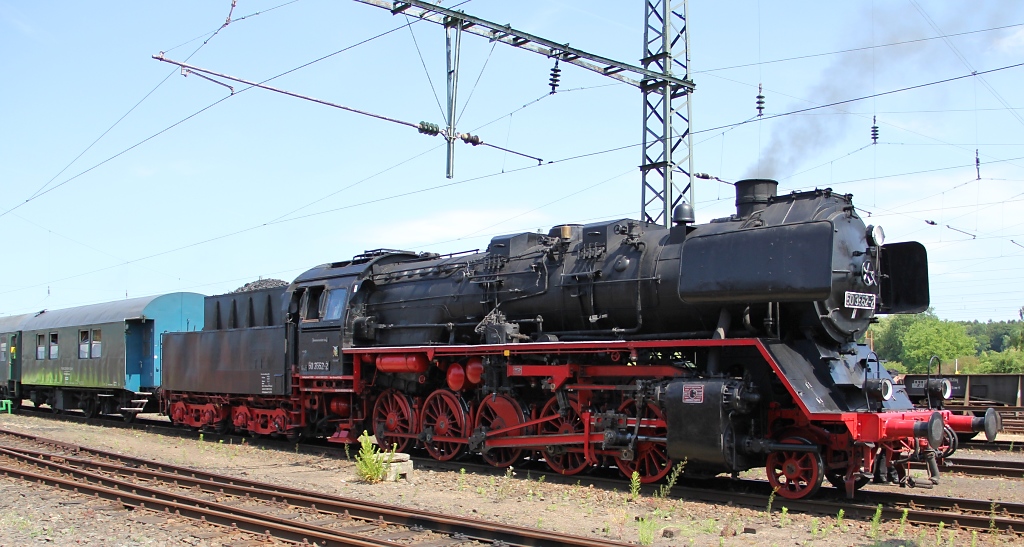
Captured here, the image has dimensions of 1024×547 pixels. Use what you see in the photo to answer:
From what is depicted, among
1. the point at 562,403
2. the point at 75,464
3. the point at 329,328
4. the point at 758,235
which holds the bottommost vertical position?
the point at 75,464

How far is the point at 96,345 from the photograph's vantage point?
2431 centimetres

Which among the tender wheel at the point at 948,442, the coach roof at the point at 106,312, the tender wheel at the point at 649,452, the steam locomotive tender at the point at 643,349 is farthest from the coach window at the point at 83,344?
the tender wheel at the point at 948,442

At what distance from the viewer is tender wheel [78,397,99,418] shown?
84.2 ft

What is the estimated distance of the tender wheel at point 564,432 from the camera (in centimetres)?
1191

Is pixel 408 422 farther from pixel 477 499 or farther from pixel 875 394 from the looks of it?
pixel 875 394

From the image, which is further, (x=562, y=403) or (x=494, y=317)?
(x=494, y=317)

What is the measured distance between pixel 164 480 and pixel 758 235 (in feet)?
30.2

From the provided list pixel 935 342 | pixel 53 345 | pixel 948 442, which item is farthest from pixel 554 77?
pixel 935 342

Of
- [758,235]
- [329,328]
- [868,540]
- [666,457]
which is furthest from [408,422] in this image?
[868,540]

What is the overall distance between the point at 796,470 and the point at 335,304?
9.62 meters

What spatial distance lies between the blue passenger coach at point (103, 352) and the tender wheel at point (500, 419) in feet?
43.9

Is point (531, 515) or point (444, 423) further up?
point (444, 423)

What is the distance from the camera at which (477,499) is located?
10578 millimetres

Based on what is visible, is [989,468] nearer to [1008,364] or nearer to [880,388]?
[880,388]
